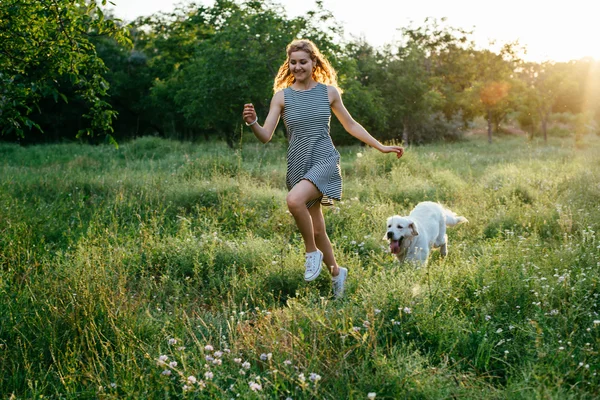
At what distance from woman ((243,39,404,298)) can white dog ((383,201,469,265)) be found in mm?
1102

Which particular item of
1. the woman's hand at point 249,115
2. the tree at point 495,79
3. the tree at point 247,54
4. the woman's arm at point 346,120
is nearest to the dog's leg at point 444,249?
the woman's arm at point 346,120

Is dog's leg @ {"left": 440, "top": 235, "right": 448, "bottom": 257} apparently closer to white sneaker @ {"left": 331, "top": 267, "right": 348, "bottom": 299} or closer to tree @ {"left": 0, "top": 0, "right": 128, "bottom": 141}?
white sneaker @ {"left": 331, "top": 267, "right": 348, "bottom": 299}

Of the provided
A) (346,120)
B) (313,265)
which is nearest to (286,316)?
(313,265)

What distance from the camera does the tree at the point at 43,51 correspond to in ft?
15.9

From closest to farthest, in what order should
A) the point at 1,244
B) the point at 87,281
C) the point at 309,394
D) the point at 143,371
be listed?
the point at 309,394 → the point at 143,371 → the point at 87,281 → the point at 1,244

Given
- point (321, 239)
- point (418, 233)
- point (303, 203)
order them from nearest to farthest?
point (303, 203) → point (321, 239) → point (418, 233)

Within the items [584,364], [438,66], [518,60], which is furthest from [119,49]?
[584,364]

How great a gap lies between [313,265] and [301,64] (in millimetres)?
1720

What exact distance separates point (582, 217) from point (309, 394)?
195 inches

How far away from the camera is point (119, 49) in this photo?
98.0ft

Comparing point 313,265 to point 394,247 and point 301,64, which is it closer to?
point 394,247

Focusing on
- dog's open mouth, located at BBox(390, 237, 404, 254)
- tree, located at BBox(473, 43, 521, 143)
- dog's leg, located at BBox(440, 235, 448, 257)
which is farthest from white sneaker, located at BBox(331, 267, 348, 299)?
tree, located at BBox(473, 43, 521, 143)

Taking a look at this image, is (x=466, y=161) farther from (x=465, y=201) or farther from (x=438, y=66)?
(x=438, y=66)

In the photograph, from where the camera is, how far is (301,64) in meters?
4.45
